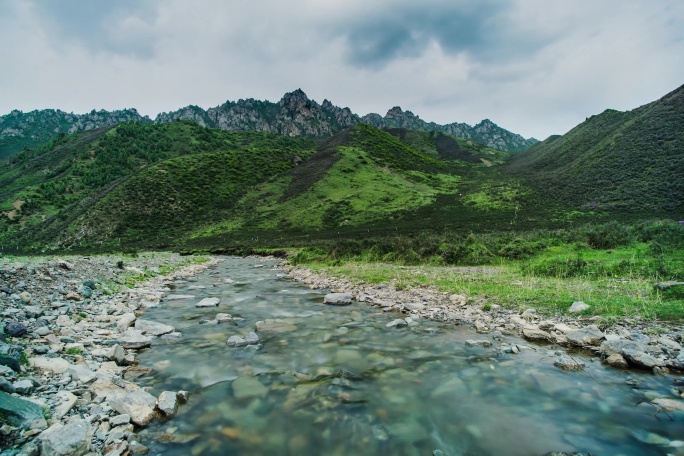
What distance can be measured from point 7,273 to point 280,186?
11028 cm

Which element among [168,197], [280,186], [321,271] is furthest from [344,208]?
[321,271]

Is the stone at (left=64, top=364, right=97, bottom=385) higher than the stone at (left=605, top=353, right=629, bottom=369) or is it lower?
higher

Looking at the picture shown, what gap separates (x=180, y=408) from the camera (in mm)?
5734

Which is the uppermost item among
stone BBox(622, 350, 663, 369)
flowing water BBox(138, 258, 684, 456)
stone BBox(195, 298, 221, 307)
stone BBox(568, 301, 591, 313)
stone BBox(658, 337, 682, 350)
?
stone BBox(568, 301, 591, 313)

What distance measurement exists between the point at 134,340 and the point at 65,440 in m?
4.88

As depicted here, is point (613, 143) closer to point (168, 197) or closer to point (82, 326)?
point (82, 326)

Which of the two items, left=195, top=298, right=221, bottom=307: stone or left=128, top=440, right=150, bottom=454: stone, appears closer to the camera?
left=128, top=440, right=150, bottom=454: stone

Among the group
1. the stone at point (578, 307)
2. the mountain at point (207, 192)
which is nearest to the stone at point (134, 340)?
the stone at point (578, 307)

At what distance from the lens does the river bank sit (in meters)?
4.23

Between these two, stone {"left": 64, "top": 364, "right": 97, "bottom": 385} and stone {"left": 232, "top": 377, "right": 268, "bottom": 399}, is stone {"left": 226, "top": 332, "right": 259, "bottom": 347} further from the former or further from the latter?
stone {"left": 64, "top": 364, "right": 97, "bottom": 385}

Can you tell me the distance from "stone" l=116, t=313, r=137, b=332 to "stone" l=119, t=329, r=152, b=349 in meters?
0.65

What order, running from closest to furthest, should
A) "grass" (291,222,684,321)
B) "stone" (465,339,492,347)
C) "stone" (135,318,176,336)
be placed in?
1. "stone" (465,339,492,347)
2. "stone" (135,318,176,336)
3. "grass" (291,222,684,321)

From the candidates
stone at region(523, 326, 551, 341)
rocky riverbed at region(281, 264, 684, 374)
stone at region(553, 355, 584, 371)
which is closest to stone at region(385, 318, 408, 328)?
rocky riverbed at region(281, 264, 684, 374)

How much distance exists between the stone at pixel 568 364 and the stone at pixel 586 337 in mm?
1026
